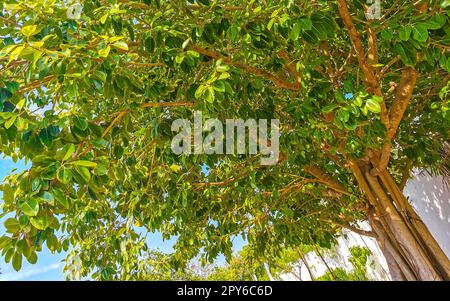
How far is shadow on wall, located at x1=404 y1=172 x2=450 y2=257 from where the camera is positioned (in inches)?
251

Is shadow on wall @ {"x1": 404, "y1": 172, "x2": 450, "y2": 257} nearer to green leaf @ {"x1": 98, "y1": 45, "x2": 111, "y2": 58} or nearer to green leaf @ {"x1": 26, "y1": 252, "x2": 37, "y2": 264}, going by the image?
green leaf @ {"x1": 98, "y1": 45, "x2": 111, "y2": 58}

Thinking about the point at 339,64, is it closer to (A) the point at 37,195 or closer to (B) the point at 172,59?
(B) the point at 172,59

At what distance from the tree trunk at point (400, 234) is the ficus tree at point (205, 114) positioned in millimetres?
15

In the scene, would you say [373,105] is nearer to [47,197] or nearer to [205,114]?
[205,114]

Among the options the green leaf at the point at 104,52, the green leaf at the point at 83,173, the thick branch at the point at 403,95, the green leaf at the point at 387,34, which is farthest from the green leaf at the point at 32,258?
the thick branch at the point at 403,95

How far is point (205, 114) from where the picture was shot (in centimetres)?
263

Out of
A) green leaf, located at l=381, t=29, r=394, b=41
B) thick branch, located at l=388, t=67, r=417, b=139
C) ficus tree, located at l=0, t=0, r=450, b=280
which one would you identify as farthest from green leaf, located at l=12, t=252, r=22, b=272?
thick branch, located at l=388, t=67, r=417, b=139

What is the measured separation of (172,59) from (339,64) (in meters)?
2.36

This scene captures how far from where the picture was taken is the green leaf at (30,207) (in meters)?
1.25

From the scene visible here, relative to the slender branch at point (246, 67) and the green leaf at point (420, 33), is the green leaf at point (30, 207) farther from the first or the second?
the green leaf at point (420, 33)

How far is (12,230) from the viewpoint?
54.1 inches

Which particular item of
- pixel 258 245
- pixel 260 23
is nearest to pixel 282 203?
pixel 258 245

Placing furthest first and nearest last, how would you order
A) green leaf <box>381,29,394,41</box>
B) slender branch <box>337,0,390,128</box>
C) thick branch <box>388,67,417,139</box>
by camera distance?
thick branch <box>388,67,417,139</box> → slender branch <box>337,0,390,128</box> → green leaf <box>381,29,394,41</box>

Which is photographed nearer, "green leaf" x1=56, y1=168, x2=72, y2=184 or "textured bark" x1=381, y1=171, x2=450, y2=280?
"green leaf" x1=56, y1=168, x2=72, y2=184
